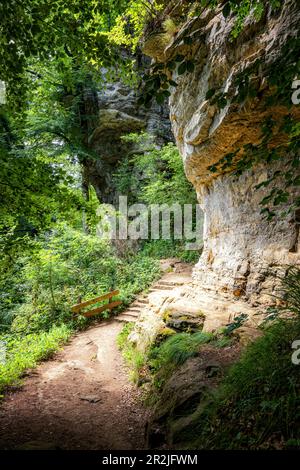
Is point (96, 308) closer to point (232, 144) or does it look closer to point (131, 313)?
point (131, 313)

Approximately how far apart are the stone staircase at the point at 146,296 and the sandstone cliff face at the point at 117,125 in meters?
9.54

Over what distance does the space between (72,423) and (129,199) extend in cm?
1613

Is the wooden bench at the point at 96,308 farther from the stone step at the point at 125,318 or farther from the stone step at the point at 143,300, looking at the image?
the stone step at the point at 143,300

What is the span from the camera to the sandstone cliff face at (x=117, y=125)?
756 inches

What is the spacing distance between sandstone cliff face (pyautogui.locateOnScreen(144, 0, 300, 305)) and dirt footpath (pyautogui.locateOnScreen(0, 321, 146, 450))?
349cm

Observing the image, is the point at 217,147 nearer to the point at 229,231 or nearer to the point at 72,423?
the point at 229,231

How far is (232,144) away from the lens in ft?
22.0

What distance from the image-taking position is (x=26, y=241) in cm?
526

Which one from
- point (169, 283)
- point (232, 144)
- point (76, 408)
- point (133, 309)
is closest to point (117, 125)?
point (169, 283)

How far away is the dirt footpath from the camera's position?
445cm
